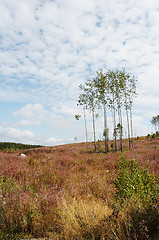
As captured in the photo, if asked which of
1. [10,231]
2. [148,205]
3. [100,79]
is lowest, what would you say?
[10,231]

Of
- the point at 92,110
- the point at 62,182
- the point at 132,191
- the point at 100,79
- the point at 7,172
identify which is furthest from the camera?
the point at 92,110

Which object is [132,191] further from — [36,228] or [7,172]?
[7,172]

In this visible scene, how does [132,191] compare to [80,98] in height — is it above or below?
below

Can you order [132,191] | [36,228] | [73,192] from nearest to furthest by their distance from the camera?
[36,228] < [132,191] < [73,192]

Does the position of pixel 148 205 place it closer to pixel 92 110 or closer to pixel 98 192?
pixel 98 192

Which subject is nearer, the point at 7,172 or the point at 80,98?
the point at 7,172

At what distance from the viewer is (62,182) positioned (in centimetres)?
571

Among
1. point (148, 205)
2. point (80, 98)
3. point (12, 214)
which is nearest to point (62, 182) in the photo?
point (12, 214)

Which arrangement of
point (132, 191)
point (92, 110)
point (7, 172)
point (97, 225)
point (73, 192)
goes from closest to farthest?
point (97, 225)
point (132, 191)
point (73, 192)
point (7, 172)
point (92, 110)

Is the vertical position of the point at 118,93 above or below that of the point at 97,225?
above

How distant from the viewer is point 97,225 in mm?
2838

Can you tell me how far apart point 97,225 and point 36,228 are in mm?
1249

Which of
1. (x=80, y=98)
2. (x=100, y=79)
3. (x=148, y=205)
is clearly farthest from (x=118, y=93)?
(x=148, y=205)

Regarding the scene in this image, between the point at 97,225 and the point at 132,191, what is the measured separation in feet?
3.54
